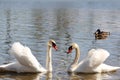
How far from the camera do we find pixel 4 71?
17.4 metres

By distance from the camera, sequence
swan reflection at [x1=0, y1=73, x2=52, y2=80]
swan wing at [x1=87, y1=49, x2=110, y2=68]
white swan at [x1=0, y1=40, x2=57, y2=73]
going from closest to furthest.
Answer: swan reflection at [x1=0, y1=73, x2=52, y2=80], white swan at [x1=0, y1=40, x2=57, y2=73], swan wing at [x1=87, y1=49, x2=110, y2=68]

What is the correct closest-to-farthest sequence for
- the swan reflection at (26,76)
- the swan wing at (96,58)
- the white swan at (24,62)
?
1. the swan reflection at (26,76)
2. the white swan at (24,62)
3. the swan wing at (96,58)

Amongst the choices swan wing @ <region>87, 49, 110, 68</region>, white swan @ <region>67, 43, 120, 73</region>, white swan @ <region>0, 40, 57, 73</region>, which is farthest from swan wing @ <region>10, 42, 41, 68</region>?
swan wing @ <region>87, 49, 110, 68</region>

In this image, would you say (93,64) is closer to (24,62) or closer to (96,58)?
(96,58)

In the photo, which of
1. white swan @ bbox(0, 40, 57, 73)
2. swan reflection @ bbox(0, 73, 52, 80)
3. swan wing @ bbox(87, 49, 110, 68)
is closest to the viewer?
swan reflection @ bbox(0, 73, 52, 80)

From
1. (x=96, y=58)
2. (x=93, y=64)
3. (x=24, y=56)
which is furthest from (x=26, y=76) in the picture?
(x=96, y=58)

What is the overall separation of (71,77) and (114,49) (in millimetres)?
7348

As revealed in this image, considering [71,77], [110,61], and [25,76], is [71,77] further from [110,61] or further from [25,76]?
[110,61]

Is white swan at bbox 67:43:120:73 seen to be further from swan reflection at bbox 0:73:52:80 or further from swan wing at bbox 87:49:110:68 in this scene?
swan reflection at bbox 0:73:52:80

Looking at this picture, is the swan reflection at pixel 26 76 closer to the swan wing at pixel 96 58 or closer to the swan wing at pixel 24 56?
the swan wing at pixel 24 56

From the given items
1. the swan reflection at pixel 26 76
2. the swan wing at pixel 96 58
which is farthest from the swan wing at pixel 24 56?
the swan wing at pixel 96 58

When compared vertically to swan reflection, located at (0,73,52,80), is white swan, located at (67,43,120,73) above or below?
above

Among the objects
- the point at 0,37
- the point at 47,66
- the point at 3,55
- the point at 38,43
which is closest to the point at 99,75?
the point at 47,66

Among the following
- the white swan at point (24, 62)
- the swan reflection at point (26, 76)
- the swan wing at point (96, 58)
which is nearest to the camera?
the swan reflection at point (26, 76)
